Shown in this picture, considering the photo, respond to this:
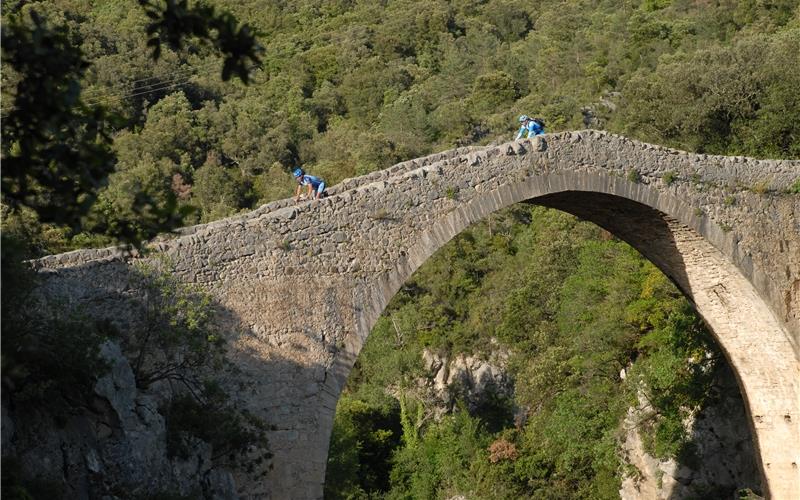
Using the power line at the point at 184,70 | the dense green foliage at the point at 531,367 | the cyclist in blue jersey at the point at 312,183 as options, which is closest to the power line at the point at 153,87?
the power line at the point at 184,70

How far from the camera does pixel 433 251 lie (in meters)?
11.7

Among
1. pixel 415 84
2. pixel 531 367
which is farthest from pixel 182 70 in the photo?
pixel 531 367

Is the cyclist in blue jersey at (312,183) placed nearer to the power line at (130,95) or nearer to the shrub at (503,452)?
the shrub at (503,452)

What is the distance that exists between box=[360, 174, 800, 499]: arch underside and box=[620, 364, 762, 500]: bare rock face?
247 centimetres

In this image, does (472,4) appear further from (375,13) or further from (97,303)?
(97,303)

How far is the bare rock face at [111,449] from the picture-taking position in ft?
26.9

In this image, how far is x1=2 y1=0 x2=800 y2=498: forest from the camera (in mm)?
8570

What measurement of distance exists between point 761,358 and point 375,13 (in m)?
36.3

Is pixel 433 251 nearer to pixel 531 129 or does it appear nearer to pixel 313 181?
pixel 313 181

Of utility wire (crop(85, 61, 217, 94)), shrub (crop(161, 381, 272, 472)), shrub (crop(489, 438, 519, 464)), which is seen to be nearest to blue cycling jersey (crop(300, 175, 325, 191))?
shrub (crop(161, 381, 272, 472))

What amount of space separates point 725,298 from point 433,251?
16.6ft

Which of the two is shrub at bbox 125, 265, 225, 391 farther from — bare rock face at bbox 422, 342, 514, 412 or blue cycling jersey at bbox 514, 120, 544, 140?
bare rock face at bbox 422, 342, 514, 412

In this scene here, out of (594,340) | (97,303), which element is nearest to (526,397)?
(594,340)

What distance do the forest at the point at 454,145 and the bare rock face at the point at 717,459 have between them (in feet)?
0.62
